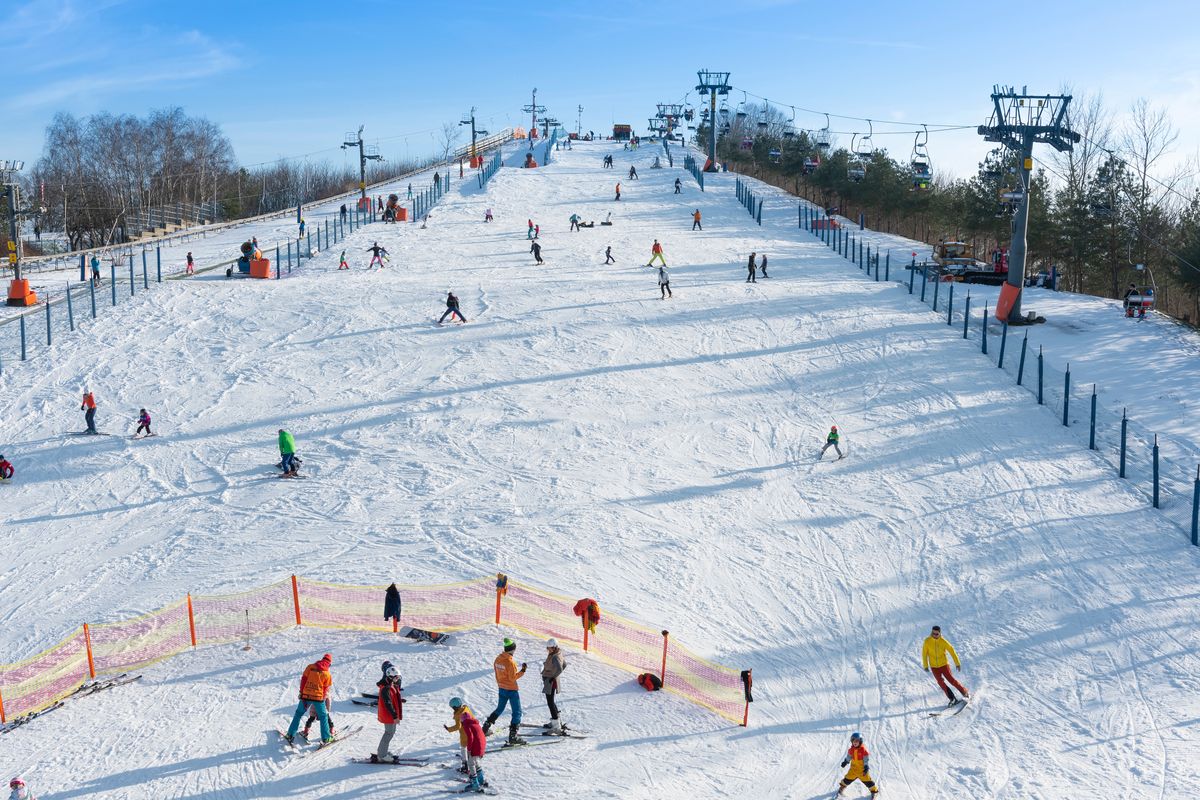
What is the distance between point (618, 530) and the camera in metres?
16.9

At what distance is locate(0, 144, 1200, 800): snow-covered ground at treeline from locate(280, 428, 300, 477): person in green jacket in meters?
0.62

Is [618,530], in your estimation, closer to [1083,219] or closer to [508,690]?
[508,690]

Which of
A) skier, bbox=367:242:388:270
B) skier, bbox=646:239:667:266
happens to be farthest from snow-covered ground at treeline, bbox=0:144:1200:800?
skier, bbox=367:242:388:270

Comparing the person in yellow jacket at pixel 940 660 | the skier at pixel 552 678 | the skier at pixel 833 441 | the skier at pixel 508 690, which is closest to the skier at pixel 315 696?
the skier at pixel 508 690

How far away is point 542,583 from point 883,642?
5.13 metres

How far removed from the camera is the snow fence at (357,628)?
38.2 feet

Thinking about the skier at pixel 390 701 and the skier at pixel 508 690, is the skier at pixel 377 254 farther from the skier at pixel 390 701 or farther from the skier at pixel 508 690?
the skier at pixel 390 701

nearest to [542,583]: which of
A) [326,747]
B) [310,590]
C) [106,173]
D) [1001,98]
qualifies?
[310,590]

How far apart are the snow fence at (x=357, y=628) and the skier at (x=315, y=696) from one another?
2718 millimetres

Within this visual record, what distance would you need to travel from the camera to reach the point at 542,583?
1473 centimetres

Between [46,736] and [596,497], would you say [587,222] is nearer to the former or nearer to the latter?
[596,497]

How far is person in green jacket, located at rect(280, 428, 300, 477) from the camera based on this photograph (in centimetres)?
1909

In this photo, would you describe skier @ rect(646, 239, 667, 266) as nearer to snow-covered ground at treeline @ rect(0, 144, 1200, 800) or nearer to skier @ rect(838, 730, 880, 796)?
snow-covered ground at treeline @ rect(0, 144, 1200, 800)

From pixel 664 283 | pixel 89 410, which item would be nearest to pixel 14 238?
pixel 89 410
